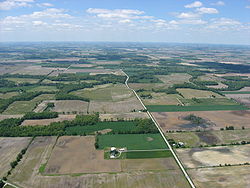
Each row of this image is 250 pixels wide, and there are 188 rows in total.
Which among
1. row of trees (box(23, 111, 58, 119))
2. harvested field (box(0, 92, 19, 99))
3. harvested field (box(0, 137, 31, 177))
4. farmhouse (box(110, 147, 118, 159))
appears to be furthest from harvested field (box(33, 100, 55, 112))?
farmhouse (box(110, 147, 118, 159))

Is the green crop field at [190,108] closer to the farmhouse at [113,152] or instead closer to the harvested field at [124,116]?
the harvested field at [124,116]

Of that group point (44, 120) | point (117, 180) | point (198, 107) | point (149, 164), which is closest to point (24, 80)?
point (44, 120)

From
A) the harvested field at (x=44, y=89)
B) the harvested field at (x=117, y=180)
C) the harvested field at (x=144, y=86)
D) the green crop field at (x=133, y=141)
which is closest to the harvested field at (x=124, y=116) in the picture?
the green crop field at (x=133, y=141)

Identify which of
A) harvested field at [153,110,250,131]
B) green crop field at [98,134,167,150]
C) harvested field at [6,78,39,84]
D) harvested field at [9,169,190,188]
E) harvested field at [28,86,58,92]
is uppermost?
harvested field at [6,78,39,84]

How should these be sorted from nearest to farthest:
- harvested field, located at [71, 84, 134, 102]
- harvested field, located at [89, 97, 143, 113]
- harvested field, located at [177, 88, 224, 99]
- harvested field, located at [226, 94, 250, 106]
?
harvested field, located at [89, 97, 143, 113] < harvested field, located at [226, 94, 250, 106] < harvested field, located at [71, 84, 134, 102] < harvested field, located at [177, 88, 224, 99]

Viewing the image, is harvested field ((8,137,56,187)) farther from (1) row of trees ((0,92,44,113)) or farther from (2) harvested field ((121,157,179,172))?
(1) row of trees ((0,92,44,113))

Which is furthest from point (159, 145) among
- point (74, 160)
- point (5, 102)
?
point (5, 102)
